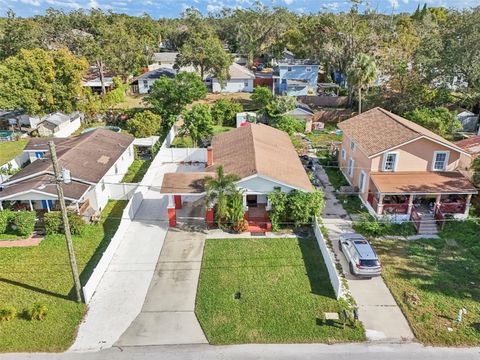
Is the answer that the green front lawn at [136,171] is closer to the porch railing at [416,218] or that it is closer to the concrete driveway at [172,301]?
the concrete driveway at [172,301]

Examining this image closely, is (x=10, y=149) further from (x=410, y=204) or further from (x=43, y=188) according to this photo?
(x=410, y=204)

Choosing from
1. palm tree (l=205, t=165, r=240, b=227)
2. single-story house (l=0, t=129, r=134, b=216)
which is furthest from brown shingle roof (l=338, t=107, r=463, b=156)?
single-story house (l=0, t=129, r=134, b=216)

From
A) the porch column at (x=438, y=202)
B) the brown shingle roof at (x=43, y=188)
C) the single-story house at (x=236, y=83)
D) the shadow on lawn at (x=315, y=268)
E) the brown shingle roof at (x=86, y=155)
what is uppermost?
the single-story house at (x=236, y=83)

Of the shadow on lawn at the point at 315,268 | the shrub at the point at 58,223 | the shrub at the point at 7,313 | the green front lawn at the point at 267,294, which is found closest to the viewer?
the green front lawn at the point at 267,294

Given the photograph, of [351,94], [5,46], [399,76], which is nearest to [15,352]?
[399,76]

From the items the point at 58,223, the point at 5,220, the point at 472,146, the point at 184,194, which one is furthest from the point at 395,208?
the point at 5,220

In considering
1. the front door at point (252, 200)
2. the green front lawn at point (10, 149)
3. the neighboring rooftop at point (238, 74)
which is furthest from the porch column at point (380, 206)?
the neighboring rooftop at point (238, 74)

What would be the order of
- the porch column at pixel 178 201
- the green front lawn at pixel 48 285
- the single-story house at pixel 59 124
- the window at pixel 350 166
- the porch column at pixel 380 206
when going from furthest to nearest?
the single-story house at pixel 59 124, the window at pixel 350 166, the porch column at pixel 178 201, the porch column at pixel 380 206, the green front lawn at pixel 48 285
